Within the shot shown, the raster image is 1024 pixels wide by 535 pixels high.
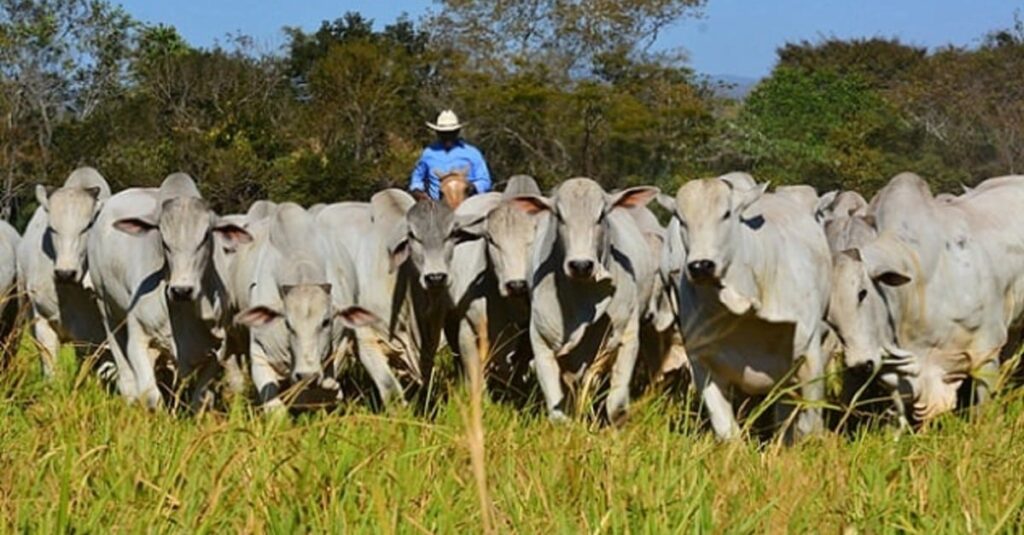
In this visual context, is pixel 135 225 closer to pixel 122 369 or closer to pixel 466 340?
pixel 122 369

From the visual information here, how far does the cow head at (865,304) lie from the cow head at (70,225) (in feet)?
13.9

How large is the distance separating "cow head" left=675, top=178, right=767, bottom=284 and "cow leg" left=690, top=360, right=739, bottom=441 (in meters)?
0.53

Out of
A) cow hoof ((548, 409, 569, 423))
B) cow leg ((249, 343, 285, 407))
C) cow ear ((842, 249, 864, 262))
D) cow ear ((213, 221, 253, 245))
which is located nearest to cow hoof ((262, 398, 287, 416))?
cow leg ((249, 343, 285, 407))

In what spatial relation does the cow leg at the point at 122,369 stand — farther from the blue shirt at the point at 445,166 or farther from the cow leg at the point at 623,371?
the blue shirt at the point at 445,166

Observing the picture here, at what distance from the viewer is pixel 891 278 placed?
7.46m

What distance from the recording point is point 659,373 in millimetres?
9414

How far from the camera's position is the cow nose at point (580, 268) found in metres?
7.76

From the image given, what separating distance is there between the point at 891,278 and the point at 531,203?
6.31ft

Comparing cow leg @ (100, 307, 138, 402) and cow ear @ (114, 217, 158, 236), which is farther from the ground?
cow ear @ (114, 217, 158, 236)

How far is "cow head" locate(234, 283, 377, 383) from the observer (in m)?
7.94

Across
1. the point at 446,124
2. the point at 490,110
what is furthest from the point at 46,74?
the point at 446,124

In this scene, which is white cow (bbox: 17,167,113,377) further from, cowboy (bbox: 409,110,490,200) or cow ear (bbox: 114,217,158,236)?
cowboy (bbox: 409,110,490,200)

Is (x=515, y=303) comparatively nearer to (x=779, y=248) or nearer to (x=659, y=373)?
(x=659, y=373)

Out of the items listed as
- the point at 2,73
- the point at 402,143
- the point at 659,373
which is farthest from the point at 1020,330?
the point at 2,73
